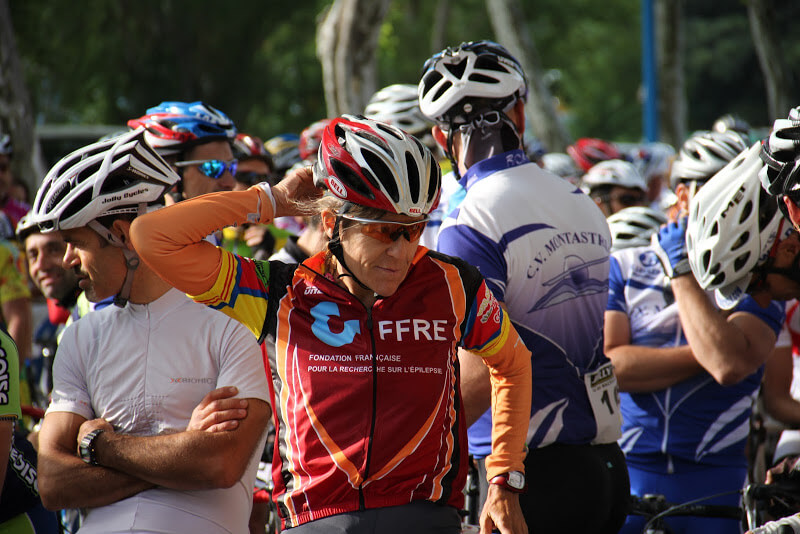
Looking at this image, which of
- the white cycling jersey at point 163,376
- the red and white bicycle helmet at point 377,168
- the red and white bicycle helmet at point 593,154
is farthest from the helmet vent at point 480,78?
the red and white bicycle helmet at point 593,154

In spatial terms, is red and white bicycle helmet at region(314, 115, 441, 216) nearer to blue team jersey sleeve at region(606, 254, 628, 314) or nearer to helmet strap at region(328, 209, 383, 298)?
helmet strap at region(328, 209, 383, 298)

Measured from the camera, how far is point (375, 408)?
9.90 ft

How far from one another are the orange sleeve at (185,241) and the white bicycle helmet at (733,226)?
182 centimetres

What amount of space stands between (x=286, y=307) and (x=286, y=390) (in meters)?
0.27

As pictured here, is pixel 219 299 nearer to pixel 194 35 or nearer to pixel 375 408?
pixel 375 408

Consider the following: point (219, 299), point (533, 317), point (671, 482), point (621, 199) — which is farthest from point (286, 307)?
point (621, 199)

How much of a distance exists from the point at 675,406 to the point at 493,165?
1545mm

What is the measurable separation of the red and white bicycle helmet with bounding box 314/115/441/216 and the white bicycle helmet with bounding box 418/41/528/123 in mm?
832

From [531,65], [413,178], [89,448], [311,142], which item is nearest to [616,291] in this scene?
[413,178]

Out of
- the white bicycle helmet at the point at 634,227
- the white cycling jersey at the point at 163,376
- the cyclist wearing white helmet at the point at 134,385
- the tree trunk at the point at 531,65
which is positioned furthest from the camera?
the tree trunk at the point at 531,65

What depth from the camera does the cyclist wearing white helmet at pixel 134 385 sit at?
333 cm

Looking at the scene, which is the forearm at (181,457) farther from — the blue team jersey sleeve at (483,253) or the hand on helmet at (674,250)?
the hand on helmet at (674,250)

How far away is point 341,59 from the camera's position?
11.4 metres

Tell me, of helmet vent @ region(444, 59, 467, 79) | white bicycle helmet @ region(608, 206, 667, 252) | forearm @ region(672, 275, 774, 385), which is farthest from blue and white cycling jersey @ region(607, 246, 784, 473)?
helmet vent @ region(444, 59, 467, 79)
